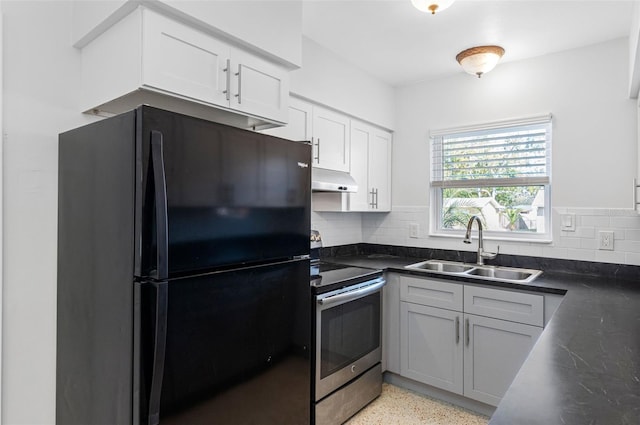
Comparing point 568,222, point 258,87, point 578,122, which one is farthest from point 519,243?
point 258,87

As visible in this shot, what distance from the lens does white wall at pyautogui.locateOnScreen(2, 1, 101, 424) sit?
1557 millimetres

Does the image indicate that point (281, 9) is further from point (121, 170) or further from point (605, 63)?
point (605, 63)

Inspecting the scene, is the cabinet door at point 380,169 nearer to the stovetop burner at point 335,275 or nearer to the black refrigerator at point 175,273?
the stovetop burner at point 335,275

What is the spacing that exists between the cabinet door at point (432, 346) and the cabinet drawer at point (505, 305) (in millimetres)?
146

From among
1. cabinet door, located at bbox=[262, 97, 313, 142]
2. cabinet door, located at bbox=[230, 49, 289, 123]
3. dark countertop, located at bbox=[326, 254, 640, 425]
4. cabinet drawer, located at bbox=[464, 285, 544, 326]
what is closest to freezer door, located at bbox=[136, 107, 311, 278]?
cabinet door, located at bbox=[230, 49, 289, 123]

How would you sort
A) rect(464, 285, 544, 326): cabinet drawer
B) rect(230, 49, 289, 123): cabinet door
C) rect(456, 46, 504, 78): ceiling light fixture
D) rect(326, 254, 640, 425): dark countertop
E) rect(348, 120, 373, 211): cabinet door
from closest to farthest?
1. rect(326, 254, 640, 425): dark countertop
2. rect(230, 49, 289, 123): cabinet door
3. rect(464, 285, 544, 326): cabinet drawer
4. rect(456, 46, 504, 78): ceiling light fixture
5. rect(348, 120, 373, 211): cabinet door

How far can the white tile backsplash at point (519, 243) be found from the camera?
2.57m

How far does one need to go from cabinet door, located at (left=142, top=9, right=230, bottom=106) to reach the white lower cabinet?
1888 millimetres

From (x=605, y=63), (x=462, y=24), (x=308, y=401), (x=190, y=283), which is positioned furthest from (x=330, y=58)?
(x=308, y=401)

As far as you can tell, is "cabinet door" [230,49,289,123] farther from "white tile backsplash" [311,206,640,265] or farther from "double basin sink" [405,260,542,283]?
"double basin sink" [405,260,542,283]

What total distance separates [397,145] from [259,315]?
7.98 feet

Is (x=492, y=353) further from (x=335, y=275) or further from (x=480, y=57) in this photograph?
(x=480, y=57)

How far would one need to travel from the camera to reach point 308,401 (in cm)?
197

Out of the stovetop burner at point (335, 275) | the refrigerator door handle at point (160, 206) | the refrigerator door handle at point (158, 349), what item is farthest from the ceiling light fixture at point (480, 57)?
the refrigerator door handle at point (158, 349)
